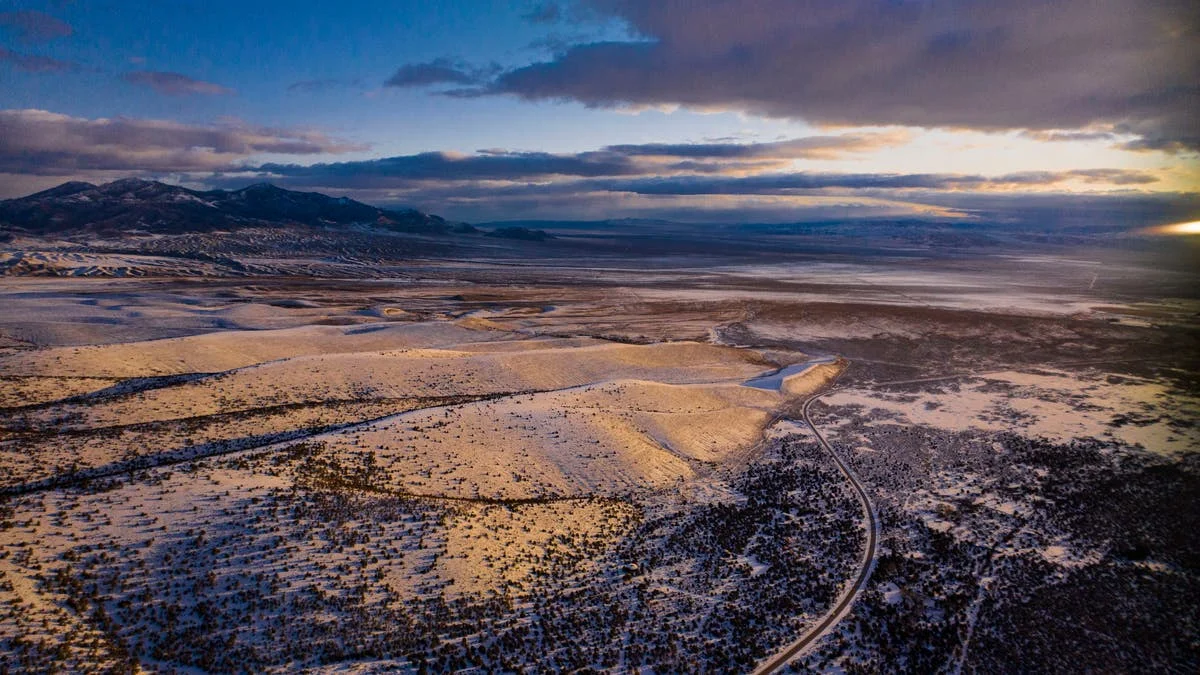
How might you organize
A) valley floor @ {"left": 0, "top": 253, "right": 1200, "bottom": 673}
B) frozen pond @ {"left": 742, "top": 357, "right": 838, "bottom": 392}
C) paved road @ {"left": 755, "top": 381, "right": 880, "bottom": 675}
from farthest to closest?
frozen pond @ {"left": 742, "top": 357, "right": 838, "bottom": 392} < paved road @ {"left": 755, "top": 381, "right": 880, "bottom": 675} < valley floor @ {"left": 0, "top": 253, "right": 1200, "bottom": 673}

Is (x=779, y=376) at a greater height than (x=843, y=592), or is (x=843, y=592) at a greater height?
(x=779, y=376)

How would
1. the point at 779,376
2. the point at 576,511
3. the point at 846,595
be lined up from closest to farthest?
the point at 846,595 → the point at 576,511 → the point at 779,376

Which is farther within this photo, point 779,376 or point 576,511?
point 779,376

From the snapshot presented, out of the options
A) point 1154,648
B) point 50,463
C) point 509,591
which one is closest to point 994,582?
point 1154,648

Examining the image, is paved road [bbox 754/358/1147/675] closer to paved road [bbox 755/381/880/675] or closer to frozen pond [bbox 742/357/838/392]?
paved road [bbox 755/381/880/675]

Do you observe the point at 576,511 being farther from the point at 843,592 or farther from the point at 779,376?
the point at 779,376

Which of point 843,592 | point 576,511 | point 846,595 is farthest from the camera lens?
point 576,511

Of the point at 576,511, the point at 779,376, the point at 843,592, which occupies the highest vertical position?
the point at 576,511

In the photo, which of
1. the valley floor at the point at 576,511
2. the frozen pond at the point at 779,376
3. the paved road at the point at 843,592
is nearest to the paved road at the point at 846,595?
the paved road at the point at 843,592

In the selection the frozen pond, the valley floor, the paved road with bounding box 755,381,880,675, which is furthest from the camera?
the frozen pond

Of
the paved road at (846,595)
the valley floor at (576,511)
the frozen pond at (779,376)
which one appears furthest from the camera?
the frozen pond at (779,376)

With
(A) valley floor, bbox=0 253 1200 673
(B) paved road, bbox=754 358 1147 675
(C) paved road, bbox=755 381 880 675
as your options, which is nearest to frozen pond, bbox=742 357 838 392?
(A) valley floor, bbox=0 253 1200 673

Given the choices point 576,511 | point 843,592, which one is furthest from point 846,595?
point 576,511

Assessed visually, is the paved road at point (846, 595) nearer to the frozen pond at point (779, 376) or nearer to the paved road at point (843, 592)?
the paved road at point (843, 592)
